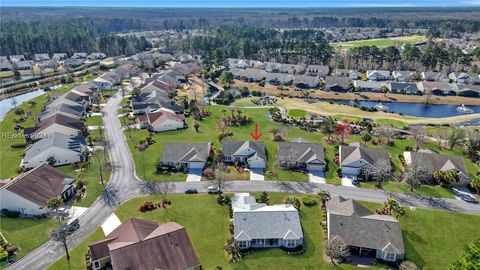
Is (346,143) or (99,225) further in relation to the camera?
(346,143)

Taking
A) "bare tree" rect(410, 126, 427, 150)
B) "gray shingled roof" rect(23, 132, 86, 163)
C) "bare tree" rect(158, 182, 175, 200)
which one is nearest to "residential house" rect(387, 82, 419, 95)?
"bare tree" rect(410, 126, 427, 150)

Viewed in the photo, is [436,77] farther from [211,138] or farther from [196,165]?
[196,165]

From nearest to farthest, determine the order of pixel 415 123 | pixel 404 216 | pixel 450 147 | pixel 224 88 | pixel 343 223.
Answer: pixel 343 223 → pixel 404 216 → pixel 450 147 → pixel 415 123 → pixel 224 88

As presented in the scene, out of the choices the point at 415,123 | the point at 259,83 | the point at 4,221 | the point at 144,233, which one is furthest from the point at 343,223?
the point at 259,83

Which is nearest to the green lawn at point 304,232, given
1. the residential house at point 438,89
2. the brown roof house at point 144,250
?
the brown roof house at point 144,250

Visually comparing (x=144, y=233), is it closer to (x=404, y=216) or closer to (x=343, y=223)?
(x=343, y=223)
